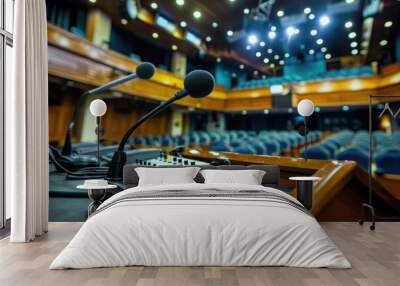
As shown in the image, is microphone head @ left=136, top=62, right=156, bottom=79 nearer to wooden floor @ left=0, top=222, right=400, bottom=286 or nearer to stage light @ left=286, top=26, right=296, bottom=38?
stage light @ left=286, top=26, right=296, bottom=38

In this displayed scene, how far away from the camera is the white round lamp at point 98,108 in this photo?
13.3 ft

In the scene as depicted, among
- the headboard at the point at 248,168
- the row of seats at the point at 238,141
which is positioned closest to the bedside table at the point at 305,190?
the headboard at the point at 248,168

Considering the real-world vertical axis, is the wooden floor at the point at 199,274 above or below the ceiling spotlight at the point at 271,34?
below

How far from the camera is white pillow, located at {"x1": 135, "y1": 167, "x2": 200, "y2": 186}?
136 inches

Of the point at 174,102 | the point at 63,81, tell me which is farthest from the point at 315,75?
the point at 63,81

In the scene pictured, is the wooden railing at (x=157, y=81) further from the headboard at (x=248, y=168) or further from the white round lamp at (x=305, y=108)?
the headboard at (x=248, y=168)

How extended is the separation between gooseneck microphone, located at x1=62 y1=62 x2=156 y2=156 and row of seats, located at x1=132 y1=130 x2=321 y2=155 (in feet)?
2.45

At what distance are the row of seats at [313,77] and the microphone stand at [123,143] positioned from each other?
1081 millimetres

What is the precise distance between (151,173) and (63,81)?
67.9 inches

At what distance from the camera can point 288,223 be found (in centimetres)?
231

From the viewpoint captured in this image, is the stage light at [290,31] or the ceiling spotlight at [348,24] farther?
the stage light at [290,31]

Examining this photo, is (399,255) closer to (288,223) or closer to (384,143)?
(288,223)

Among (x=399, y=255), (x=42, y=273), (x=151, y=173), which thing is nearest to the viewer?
(x=42, y=273)

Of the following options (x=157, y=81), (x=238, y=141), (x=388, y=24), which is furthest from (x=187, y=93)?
(x=388, y=24)
